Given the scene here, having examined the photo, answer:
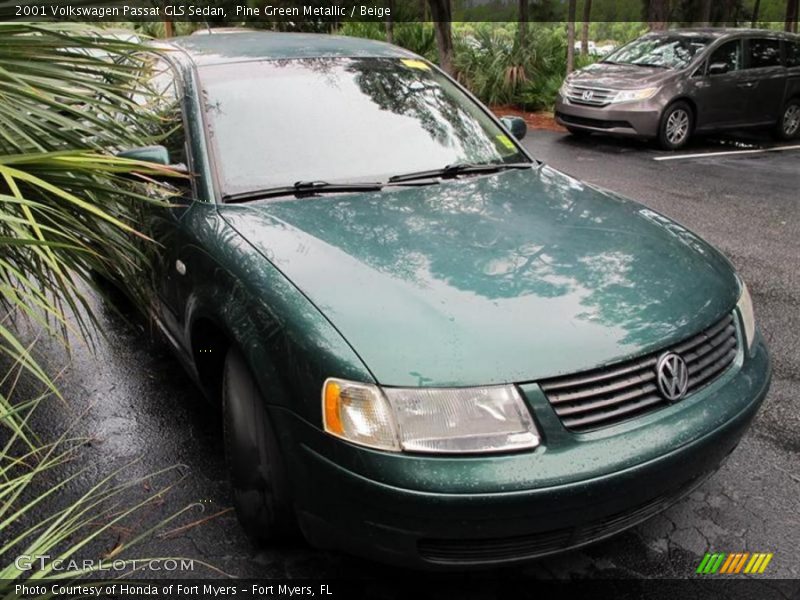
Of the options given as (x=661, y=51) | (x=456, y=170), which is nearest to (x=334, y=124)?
(x=456, y=170)

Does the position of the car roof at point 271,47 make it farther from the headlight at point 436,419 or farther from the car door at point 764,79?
the car door at point 764,79

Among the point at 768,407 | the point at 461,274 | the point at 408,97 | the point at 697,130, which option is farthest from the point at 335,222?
the point at 697,130

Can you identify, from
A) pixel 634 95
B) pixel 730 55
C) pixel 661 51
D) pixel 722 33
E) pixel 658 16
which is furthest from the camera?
pixel 658 16

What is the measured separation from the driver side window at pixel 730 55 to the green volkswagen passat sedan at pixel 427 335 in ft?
27.3

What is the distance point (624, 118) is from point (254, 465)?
29.0 feet

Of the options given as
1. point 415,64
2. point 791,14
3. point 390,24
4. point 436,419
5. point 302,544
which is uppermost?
point 791,14

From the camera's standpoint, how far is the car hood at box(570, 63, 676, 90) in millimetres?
9820

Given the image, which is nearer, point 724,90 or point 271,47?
point 271,47

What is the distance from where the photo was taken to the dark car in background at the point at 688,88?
9773 mm

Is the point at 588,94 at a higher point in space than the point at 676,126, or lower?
higher

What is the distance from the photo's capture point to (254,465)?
2373 mm

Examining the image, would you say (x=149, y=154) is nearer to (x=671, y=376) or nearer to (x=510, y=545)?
(x=510, y=545)

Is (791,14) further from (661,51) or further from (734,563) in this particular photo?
(734,563)

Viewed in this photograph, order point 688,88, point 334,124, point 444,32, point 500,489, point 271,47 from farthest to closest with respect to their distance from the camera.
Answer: point 444,32 → point 688,88 → point 271,47 → point 334,124 → point 500,489
